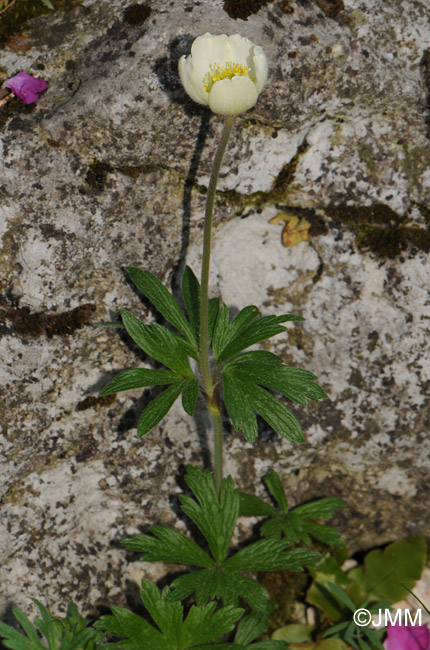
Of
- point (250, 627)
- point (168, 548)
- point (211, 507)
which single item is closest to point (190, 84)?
point (211, 507)

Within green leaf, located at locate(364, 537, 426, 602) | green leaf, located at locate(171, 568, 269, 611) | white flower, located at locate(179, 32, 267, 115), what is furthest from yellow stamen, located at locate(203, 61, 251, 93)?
green leaf, located at locate(364, 537, 426, 602)

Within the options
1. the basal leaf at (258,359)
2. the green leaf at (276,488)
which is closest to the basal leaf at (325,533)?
the green leaf at (276,488)

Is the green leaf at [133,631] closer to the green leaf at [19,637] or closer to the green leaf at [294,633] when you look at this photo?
the green leaf at [19,637]

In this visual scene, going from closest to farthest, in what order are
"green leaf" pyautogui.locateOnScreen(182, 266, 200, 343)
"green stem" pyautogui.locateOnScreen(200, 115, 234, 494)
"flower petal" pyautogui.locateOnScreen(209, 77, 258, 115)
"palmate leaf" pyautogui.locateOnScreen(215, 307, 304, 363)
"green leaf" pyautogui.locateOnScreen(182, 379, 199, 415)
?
"flower petal" pyautogui.locateOnScreen(209, 77, 258, 115) → "green stem" pyautogui.locateOnScreen(200, 115, 234, 494) → "green leaf" pyautogui.locateOnScreen(182, 379, 199, 415) → "palmate leaf" pyautogui.locateOnScreen(215, 307, 304, 363) → "green leaf" pyautogui.locateOnScreen(182, 266, 200, 343)

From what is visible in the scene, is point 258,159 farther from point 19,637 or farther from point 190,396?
point 19,637

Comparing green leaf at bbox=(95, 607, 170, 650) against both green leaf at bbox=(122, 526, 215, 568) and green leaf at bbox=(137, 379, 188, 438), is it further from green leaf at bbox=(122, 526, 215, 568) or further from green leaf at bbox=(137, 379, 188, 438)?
green leaf at bbox=(137, 379, 188, 438)

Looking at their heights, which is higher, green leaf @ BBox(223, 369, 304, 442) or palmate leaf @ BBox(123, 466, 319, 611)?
green leaf @ BBox(223, 369, 304, 442)

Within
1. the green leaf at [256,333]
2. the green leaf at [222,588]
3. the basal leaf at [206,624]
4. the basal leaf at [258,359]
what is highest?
the green leaf at [256,333]
